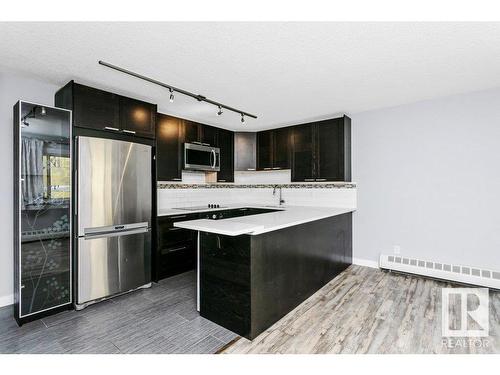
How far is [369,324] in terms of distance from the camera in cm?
227

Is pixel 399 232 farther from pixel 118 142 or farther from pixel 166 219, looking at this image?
pixel 118 142

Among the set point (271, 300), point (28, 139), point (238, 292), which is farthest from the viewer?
point (28, 139)

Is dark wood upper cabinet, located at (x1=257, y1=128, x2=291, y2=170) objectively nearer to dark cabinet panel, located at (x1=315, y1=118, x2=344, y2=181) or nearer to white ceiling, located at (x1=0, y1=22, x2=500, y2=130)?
dark cabinet panel, located at (x1=315, y1=118, x2=344, y2=181)

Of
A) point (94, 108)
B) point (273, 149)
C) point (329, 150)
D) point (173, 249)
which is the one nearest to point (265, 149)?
point (273, 149)

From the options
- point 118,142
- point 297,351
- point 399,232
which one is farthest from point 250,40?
point 399,232

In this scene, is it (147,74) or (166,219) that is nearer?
(147,74)

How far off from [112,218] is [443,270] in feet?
13.7

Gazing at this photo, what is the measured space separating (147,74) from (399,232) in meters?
3.88

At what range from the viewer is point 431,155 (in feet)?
11.2

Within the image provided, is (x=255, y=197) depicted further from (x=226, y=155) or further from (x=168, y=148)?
(x=168, y=148)

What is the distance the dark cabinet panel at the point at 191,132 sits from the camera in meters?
4.05

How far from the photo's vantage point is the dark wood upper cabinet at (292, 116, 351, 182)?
3898 mm

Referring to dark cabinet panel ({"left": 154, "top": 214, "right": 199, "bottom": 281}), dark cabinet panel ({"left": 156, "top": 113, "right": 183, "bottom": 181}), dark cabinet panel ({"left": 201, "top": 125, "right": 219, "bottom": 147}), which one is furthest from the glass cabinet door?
dark cabinet panel ({"left": 201, "top": 125, "right": 219, "bottom": 147})

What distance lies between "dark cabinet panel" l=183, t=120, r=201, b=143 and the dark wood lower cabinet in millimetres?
2183
